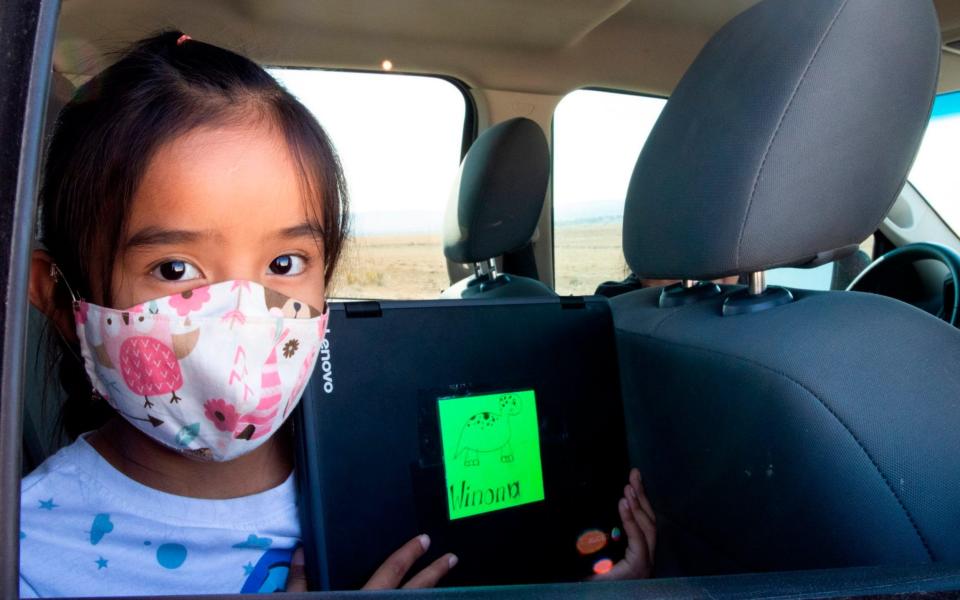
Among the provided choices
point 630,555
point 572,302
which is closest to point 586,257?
point 572,302

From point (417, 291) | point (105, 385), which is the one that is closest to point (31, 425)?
point (105, 385)

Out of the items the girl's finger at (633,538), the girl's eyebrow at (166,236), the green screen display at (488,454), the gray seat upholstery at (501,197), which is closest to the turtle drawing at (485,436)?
the green screen display at (488,454)

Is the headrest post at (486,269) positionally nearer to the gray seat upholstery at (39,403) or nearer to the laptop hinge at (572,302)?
the laptop hinge at (572,302)

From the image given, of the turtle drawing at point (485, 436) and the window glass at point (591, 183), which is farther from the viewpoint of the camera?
the window glass at point (591, 183)

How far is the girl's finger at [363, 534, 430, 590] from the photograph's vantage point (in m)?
0.97

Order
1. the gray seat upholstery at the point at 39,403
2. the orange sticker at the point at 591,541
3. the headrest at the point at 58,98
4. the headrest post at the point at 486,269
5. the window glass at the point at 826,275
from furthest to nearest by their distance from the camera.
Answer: the headrest post at the point at 486,269 → the window glass at the point at 826,275 → the gray seat upholstery at the point at 39,403 → the orange sticker at the point at 591,541 → the headrest at the point at 58,98

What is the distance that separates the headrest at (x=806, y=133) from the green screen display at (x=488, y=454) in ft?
1.05

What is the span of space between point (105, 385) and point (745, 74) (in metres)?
0.88

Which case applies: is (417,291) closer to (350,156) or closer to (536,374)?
(350,156)

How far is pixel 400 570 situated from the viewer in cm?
99

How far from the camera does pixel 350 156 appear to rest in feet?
6.21

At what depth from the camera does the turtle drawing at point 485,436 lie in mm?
1061

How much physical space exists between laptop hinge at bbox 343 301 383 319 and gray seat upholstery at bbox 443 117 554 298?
3.32ft

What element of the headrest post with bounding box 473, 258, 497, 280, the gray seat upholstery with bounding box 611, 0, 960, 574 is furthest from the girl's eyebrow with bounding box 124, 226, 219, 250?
the headrest post with bounding box 473, 258, 497, 280
